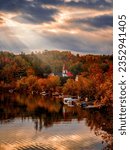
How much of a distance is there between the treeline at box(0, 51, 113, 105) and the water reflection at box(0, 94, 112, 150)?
0.06 meters

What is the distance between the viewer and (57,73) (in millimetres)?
2123

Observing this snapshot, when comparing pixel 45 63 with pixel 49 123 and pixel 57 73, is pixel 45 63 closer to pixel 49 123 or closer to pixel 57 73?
pixel 57 73

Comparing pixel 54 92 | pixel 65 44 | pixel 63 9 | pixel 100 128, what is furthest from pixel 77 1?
pixel 100 128

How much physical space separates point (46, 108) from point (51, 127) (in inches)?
4.0

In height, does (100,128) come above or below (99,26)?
below

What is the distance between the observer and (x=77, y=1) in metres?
2.04

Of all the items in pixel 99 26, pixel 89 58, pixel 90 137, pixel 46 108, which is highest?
pixel 99 26

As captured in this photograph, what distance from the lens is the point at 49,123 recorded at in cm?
216

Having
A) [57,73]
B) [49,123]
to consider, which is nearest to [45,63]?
[57,73]

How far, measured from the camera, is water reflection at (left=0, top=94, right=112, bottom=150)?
6.77 feet

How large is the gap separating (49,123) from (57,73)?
0.87ft

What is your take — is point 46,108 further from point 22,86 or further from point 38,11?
point 38,11

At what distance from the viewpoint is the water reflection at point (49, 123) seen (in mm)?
2062

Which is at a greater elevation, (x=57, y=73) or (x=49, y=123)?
(x=57, y=73)
